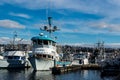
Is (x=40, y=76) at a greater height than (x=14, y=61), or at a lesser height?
lesser

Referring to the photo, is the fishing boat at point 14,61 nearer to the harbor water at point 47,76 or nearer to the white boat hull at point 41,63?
the white boat hull at point 41,63

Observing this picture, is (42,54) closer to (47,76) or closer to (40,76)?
(40,76)

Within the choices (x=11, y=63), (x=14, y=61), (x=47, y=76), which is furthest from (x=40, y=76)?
(x=14, y=61)

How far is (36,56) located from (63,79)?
21867 millimetres

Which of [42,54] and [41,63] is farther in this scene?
[42,54]

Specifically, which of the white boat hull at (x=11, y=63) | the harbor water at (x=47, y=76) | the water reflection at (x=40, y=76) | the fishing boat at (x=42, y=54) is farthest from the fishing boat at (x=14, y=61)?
the water reflection at (x=40, y=76)

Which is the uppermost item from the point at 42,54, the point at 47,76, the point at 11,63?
the point at 42,54

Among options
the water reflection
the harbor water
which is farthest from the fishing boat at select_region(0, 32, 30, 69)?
the water reflection

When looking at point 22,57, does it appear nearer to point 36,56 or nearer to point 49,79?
point 36,56

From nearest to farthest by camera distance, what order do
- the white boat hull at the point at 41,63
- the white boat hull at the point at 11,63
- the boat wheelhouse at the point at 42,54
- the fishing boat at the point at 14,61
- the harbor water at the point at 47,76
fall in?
the harbor water at the point at 47,76
the white boat hull at the point at 41,63
the boat wheelhouse at the point at 42,54
the white boat hull at the point at 11,63
the fishing boat at the point at 14,61

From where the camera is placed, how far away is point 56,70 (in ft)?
263

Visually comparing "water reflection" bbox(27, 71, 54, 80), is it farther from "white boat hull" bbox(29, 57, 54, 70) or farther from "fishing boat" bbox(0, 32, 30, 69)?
"fishing boat" bbox(0, 32, 30, 69)

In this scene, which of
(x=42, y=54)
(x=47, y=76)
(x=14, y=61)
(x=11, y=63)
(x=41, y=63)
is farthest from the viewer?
(x=14, y=61)

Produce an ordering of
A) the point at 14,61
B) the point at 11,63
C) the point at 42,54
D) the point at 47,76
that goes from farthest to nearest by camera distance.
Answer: the point at 14,61 → the point at 11,63 → the point at 42,54 → the point at 47,76
